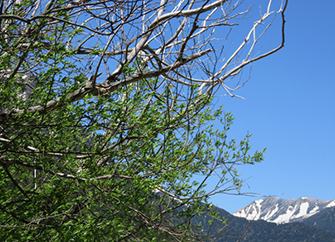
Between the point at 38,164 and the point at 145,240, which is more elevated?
the point at 38,164

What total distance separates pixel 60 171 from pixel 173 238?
2.86 meters

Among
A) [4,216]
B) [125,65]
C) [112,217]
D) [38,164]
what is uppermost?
[125,65]

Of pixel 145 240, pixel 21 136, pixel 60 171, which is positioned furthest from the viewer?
pixel 145 240

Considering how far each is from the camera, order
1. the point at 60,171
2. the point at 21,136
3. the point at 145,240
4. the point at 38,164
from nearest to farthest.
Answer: the point at 21,136 < the point at 38,164 < the point at 60,171 < the point at 145,240

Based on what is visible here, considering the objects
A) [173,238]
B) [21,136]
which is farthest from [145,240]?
[21,136]

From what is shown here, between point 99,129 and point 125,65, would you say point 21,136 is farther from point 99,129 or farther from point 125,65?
point 125,65

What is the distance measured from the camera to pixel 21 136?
475 centimetres

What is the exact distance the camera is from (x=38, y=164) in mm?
5176

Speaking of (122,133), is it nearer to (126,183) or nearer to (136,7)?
(126,183)

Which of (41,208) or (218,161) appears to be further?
(218,161)

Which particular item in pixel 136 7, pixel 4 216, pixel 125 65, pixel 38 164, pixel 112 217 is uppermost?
pixel 136 7

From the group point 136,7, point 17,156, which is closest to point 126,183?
point 17,156

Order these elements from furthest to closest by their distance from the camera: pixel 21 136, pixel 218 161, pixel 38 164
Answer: pixel 218 161
pixel 38 164
pixel 21 136

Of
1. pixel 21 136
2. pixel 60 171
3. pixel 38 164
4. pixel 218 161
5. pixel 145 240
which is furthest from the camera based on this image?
pixel 218 161
